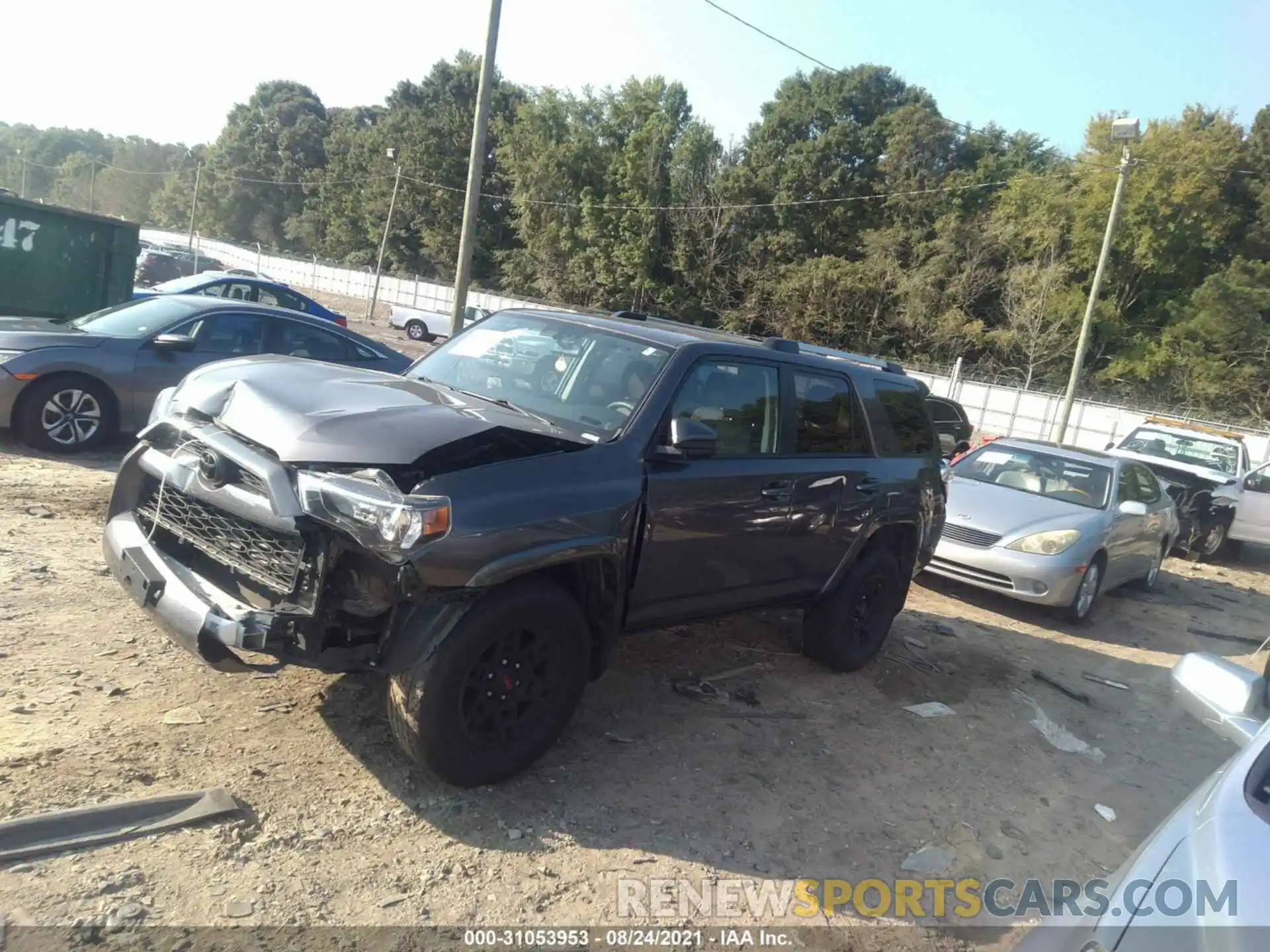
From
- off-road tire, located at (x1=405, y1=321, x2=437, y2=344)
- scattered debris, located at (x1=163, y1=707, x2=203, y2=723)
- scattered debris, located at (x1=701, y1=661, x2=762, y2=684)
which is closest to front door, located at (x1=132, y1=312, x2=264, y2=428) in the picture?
scattered debris, located at (x1=163, y1=707, x2=203, y2=723)

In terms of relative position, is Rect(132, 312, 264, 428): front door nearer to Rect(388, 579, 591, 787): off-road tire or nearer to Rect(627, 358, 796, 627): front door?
Rect(627, 358, 796, 627): front door

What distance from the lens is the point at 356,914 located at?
2.80 metres

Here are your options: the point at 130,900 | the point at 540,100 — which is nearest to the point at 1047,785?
the point at 130,900

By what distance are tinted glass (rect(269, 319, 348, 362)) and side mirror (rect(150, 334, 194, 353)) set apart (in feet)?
3.11

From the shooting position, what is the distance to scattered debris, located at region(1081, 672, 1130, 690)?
21.1ft

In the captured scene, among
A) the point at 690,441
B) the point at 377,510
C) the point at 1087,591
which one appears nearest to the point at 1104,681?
the point at 1087,591

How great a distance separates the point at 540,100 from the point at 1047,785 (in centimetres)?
5811

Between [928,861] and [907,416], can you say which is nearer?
[928,861]

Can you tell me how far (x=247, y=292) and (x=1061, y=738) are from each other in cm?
1299

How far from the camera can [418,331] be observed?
113 feet

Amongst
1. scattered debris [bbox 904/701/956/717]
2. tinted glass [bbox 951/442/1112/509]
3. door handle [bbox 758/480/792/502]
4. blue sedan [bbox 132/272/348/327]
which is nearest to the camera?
door handle [bbox 758/480/792/502]

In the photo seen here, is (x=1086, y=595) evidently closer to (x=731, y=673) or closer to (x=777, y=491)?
(x=731, y=673)

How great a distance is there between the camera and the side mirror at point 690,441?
3.83 meters

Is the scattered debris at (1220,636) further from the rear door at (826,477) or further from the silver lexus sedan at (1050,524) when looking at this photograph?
the rear door at (826,477)
